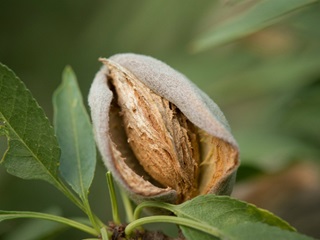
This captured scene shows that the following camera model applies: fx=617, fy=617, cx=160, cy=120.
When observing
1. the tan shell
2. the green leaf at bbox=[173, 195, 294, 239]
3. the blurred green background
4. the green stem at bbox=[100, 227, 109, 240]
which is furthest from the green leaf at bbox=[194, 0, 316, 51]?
the green stem at bbox=[100, 227, 109, 240]

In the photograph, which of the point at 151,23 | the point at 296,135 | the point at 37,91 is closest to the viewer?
the point at 296,135

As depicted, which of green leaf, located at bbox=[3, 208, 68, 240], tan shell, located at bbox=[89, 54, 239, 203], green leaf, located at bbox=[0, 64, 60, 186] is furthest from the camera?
green leaf, located at bbox=[3, 208, 68, 240]

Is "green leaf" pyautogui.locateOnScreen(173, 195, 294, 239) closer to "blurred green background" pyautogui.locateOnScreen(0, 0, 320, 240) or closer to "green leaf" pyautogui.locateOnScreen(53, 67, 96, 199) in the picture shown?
"green leaf" pyautogui.locateOnScreen(53, 67, 96, 199)

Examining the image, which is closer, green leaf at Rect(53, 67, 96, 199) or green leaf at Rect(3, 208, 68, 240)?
green leaf at Rect(53, 67, 96, 199)

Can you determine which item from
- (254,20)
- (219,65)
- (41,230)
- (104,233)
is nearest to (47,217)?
(104,233)

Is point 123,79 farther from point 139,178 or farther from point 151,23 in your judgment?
point 151,23

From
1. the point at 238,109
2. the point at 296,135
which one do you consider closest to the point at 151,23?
the point at 238,109
